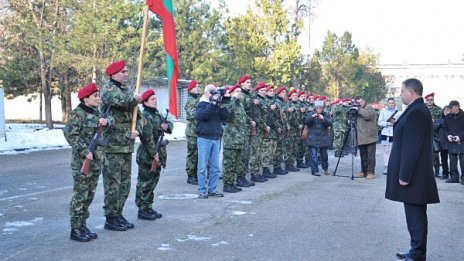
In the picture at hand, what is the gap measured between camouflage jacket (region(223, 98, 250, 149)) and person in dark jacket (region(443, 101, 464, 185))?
482 centimetres

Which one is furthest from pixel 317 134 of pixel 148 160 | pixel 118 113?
pixel 118 113

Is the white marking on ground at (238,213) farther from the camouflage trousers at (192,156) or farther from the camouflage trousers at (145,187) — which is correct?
the camouflage trousers at (192,156)

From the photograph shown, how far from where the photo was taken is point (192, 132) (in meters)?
10.3

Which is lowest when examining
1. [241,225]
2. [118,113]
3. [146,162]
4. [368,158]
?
[241,225]

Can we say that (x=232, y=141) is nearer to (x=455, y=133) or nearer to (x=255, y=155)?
(x=255, y=155)

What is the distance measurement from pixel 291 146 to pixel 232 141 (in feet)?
12.6

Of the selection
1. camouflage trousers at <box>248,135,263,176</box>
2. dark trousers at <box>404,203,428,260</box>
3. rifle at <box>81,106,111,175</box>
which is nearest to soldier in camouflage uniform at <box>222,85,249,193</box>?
camouflage trousers at <box>248,135,263,176</box>

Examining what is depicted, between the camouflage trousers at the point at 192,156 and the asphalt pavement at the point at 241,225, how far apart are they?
1.05 feet

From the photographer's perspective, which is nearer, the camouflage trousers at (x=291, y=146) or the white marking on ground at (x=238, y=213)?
the white marking on ground at (x=238, y=213)

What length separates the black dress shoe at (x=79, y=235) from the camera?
5.78m

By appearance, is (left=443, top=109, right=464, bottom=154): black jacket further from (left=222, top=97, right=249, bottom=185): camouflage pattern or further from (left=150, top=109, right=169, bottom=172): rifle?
(left=150, top=109, right=169, bottom=172): rifle

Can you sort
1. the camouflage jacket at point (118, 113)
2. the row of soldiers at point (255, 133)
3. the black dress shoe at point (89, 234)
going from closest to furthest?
the black dress shoe at point (89, 234)
the camouflage jacket at point (118, 113)
the row of soldiers at point (255, 133)

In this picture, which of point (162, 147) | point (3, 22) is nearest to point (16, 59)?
point (3, 22)

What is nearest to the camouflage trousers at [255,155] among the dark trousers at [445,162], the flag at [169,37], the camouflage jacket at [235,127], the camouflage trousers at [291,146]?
the camouflage jacket at [235,127]
